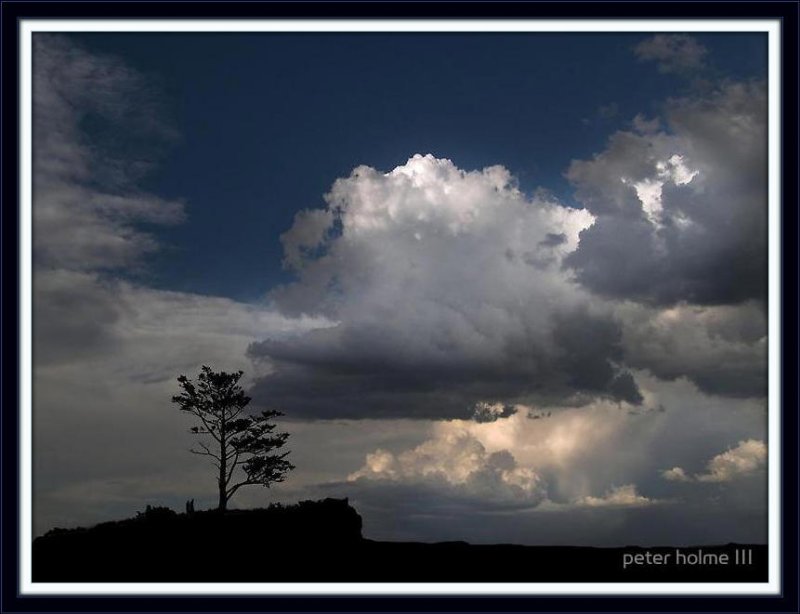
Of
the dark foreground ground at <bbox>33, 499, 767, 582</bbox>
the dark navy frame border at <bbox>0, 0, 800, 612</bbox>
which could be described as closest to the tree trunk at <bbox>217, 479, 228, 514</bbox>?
the dark foreground ground at <bbox>33, 499, 767, 582</bbox>

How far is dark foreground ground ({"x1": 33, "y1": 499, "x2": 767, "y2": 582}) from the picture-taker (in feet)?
44.7

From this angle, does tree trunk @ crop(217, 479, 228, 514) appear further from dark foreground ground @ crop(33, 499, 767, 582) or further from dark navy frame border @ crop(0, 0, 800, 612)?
dark navy frame border @ crop(0, 0, 800, 612)

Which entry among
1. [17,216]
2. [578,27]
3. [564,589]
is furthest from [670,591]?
[17,216]

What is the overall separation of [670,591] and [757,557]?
Result: 171cm

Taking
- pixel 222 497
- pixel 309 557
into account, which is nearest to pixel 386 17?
pixel 309 557

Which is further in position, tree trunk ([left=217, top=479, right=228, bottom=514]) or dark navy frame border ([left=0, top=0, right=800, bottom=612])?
Answer: tree trunk ([left=217, top=479, right=228, bottom=514])

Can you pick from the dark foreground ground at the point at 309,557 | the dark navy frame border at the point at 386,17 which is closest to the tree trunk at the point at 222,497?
the dark foreground ground at the point at 309,557

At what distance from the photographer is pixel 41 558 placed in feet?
75.2

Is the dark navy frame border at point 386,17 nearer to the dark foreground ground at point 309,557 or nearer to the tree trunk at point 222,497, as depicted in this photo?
the dark foreground ground at point 309,557

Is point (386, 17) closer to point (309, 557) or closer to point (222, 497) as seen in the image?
point (309, 557)

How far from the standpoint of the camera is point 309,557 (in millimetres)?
28516

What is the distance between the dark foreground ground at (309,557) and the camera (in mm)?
13633

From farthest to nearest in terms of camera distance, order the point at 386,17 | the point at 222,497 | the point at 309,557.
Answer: the point at 222,497 → the point at 309,557 → the point at 386,17
